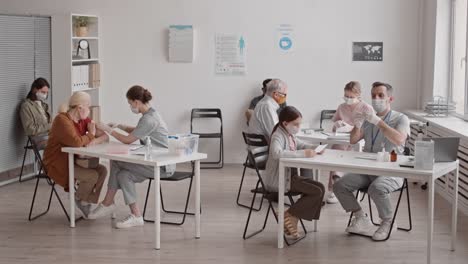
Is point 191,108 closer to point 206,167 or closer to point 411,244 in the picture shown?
point 206,167

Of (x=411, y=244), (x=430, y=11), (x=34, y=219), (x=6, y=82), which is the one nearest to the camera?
(x=411, y=244)

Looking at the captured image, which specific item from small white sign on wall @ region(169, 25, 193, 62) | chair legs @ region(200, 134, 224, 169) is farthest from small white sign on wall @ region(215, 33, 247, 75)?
chair legs @ region(200, 134, 224, 169)

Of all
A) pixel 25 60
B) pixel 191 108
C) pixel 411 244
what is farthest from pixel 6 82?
pixel 411 244

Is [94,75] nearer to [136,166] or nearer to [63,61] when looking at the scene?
[63,61]

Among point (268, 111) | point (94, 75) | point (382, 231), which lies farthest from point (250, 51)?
point (382, 231)

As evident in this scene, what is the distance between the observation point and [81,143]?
23.0 feet

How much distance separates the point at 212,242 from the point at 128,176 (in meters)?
1.01

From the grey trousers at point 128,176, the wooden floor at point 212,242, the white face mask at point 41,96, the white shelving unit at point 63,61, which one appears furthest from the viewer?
the white shelving unit at point 63,61

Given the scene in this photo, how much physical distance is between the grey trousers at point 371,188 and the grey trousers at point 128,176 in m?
1.56

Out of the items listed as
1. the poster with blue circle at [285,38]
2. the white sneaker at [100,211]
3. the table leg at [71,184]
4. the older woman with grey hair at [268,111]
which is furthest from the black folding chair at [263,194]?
the poster with blue circle at [285,38]

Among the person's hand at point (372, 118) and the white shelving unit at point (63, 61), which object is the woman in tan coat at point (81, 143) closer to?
the person's hand at point (372, 118)

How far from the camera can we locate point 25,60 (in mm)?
9297

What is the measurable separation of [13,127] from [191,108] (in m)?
2.46

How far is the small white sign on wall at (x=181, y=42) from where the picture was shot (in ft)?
34.0
